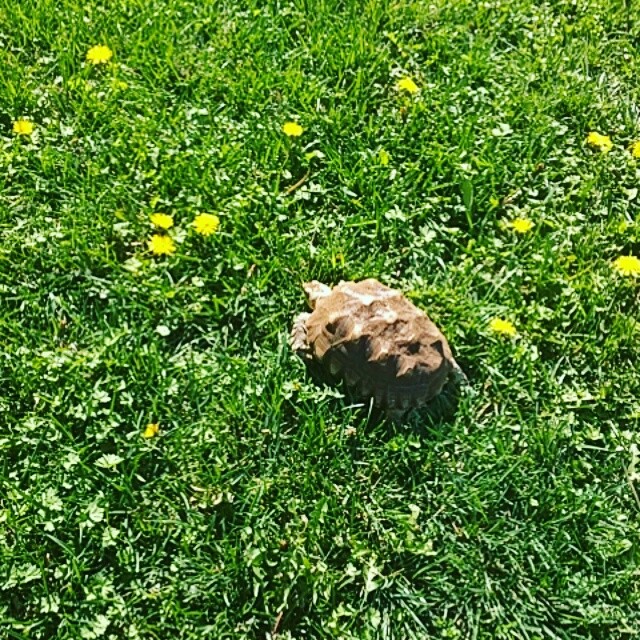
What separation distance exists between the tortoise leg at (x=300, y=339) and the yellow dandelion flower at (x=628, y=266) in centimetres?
125

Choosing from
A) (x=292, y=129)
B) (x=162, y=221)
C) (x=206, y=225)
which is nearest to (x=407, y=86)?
(x=292, y=129)

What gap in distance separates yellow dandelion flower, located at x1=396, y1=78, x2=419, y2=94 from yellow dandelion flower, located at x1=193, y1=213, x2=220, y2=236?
1.08 m

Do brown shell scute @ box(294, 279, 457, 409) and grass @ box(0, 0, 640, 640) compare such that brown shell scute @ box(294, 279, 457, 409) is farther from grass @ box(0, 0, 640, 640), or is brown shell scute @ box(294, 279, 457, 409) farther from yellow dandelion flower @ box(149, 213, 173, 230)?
yellow dandelion flower @ box(149, 213, 173, 230)

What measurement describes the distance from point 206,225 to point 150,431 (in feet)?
2.74

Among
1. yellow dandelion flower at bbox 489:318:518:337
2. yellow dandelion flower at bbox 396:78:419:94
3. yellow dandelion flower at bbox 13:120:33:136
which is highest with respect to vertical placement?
yellow dandelion flower at bbox 396:78:419:94

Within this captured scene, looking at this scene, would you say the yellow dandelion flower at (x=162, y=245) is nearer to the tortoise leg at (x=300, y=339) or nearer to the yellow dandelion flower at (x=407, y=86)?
the tortoise leg at (x=300, y=339)

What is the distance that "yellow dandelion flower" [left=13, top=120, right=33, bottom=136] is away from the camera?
3.57 metres

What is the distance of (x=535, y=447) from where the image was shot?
3061 millimetres

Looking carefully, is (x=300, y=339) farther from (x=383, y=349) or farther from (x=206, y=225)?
(x=206, y=225)

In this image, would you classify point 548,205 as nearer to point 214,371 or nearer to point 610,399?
point 610,399

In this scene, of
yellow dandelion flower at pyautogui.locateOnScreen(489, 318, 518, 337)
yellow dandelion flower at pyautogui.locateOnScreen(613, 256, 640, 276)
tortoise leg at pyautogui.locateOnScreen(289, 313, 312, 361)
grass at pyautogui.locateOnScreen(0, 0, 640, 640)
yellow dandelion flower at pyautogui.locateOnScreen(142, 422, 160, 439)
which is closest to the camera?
grass at pyautogui.locateOnScreen(0, 0, 640, 640)

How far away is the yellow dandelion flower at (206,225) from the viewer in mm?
3359

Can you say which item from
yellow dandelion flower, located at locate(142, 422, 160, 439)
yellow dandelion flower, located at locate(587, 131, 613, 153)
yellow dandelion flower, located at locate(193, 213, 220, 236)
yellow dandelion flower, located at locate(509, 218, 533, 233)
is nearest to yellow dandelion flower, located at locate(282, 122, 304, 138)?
yellow dandelion flower, located at locate(193, 213, 220, 236)

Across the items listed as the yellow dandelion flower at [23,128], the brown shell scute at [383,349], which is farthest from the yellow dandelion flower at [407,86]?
the yellow dandelion flower at [23,128]
